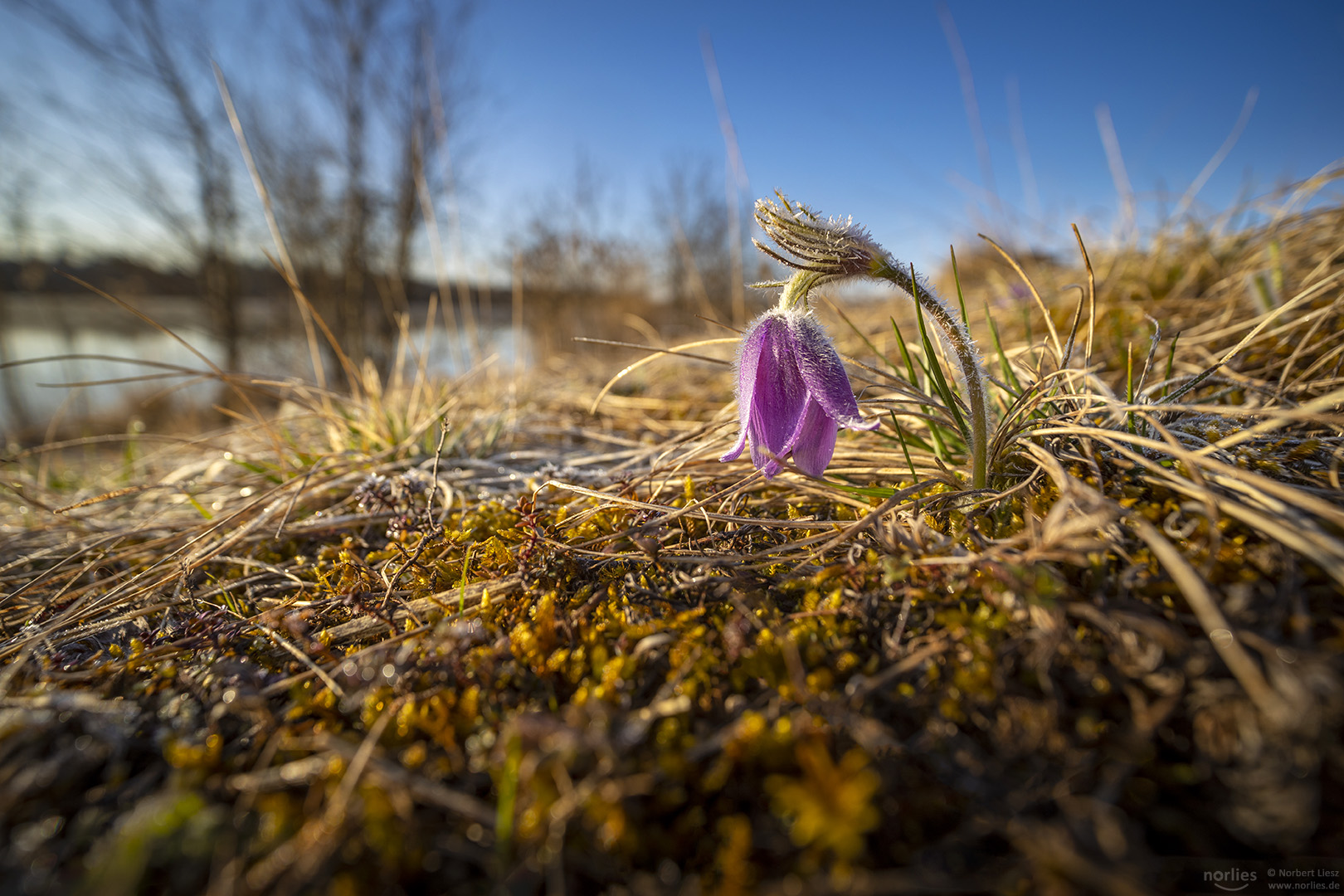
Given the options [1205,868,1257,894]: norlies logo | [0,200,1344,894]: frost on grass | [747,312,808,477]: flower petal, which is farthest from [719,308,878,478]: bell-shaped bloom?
[1205,868,1257,894]: norlies logo

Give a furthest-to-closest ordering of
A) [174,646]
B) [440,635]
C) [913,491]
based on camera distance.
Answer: [913,491] < [174,646] < [440,635]

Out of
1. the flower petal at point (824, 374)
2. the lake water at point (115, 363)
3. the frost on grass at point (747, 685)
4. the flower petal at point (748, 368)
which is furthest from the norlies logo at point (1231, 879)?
the lake water at point (115, 363)

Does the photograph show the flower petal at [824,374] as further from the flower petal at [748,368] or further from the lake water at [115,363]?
the lake water at [115,363]

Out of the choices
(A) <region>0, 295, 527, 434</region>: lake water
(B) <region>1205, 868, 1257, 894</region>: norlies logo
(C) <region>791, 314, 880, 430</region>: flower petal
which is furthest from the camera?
(A) <region>0, 295, 527, 434</region>: lake water

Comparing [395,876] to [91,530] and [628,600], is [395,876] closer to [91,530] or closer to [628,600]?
[628,600]

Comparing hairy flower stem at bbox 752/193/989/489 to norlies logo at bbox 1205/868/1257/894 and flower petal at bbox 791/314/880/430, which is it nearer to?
flower petal at bbox 791/314/880/430

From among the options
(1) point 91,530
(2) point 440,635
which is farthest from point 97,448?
(2) point 440,635
